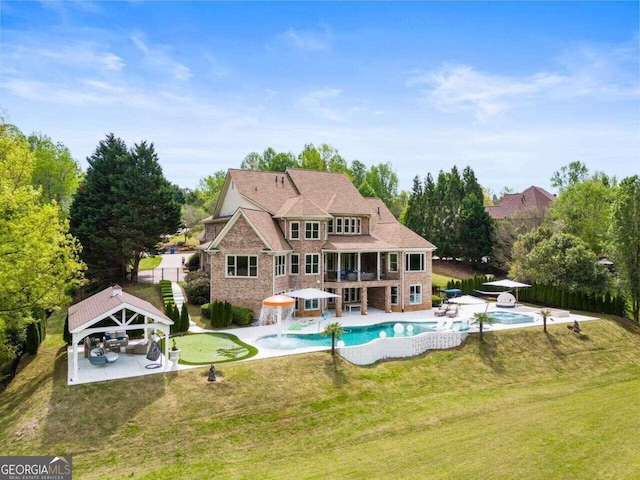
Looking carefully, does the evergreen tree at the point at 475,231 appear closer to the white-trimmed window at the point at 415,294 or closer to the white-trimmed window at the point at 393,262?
the white-trimmed window at the point at 415,294

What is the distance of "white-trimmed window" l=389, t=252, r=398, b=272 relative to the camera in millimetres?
31817

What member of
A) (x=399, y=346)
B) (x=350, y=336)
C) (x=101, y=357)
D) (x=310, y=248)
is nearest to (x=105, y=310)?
(x=101, y=357)

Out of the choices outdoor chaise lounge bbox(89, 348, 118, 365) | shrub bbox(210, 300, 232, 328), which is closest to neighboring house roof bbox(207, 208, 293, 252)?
shrub bbox(210, 300, 232, 328)

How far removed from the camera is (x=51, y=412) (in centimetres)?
1471

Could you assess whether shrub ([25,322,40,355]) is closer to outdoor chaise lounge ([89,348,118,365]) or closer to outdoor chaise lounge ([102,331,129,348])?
outdoor chaise lounge ([102,331,129,348])

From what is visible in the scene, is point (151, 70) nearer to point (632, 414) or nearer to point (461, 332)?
point (461, 332)

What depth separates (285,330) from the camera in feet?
81.7

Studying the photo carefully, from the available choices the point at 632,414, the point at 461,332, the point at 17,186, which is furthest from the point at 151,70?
the point at 632,414

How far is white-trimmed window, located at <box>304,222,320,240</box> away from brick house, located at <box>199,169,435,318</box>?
0.07 metres

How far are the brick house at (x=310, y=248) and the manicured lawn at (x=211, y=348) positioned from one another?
448 centimetres

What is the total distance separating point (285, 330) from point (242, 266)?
5.43 meters

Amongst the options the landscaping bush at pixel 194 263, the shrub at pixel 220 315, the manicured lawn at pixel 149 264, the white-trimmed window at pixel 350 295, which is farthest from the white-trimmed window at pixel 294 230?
the manicured lawn at pixel 149 264

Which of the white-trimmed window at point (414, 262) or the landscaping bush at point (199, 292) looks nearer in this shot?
the landscaping bush at point (199, 292)

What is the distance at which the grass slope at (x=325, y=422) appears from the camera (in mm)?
13656
